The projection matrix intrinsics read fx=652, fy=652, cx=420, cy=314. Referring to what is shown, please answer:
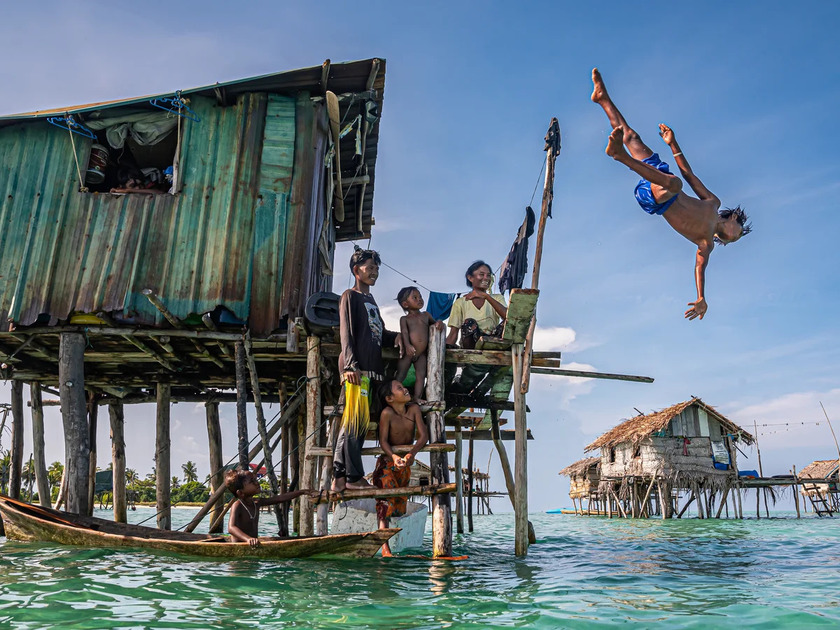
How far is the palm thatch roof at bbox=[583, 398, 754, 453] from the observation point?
2868 cm

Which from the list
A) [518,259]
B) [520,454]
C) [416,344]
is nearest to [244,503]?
[416,344]

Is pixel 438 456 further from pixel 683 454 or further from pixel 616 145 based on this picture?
pixel 683 454

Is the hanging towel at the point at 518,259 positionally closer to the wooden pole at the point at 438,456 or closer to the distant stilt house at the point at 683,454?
the wooden pole at the point at 438,456

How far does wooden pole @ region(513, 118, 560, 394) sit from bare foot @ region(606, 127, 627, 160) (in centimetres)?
337

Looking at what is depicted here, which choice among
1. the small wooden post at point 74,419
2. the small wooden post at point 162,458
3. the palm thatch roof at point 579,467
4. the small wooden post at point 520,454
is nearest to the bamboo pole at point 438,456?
the small wooden post at point 520,454

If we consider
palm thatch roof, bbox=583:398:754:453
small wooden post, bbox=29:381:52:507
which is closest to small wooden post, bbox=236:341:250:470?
small wooden post, bbox=29:381:52:507

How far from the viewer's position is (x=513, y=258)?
10320mm

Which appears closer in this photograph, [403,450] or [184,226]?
[403,450]

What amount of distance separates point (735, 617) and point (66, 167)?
11.1 m

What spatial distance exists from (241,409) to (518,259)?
4.88 metres

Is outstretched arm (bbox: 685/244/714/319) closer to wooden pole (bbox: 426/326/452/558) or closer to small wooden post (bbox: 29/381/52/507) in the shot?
wooden pole (bbox: 426/326/452/558)

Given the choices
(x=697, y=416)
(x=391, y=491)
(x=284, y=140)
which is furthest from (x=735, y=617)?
(x=697, y=416)

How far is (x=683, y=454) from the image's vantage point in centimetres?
2936

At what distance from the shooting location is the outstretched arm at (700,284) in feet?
18.0
